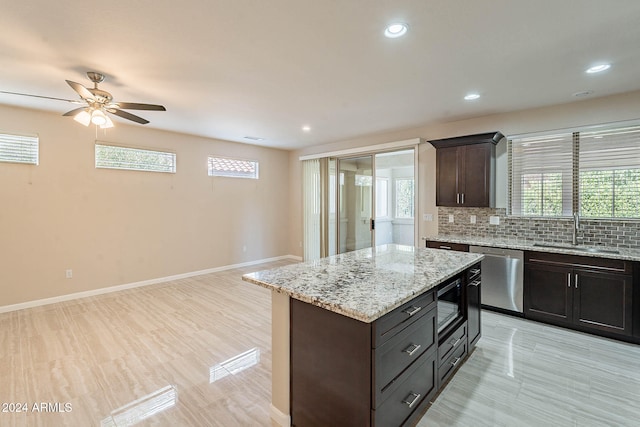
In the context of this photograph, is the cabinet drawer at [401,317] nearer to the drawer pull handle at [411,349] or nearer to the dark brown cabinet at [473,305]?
the drawer pull handle at [411,349]

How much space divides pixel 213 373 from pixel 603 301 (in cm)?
392

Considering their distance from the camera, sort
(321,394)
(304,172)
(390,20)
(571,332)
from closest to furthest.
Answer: (321,394) < (390,20) < (571,332) < (304,172)

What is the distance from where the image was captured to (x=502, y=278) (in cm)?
364

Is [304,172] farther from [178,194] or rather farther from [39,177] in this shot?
[39,177]

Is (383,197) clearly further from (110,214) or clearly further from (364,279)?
(110,214)

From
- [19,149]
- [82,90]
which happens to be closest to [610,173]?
[82,90]

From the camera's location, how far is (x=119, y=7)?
1.90 meters

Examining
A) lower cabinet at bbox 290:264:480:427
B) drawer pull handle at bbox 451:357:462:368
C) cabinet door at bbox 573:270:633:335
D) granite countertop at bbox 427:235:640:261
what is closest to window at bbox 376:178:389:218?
granite countertop at bbox 427:235:640:261

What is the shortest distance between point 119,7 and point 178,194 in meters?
3.98

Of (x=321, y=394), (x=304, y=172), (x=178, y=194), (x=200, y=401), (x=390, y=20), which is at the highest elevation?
(x=390, y=20)

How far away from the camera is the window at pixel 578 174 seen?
11.1ft

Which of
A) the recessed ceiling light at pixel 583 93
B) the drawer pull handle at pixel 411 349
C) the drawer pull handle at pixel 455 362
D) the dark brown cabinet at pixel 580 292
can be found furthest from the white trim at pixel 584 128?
the drawer pull handle at pixel 411 349

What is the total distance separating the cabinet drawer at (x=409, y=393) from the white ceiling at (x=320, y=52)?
2.27m

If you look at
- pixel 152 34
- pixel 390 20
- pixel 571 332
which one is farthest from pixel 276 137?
pixel 571 332
